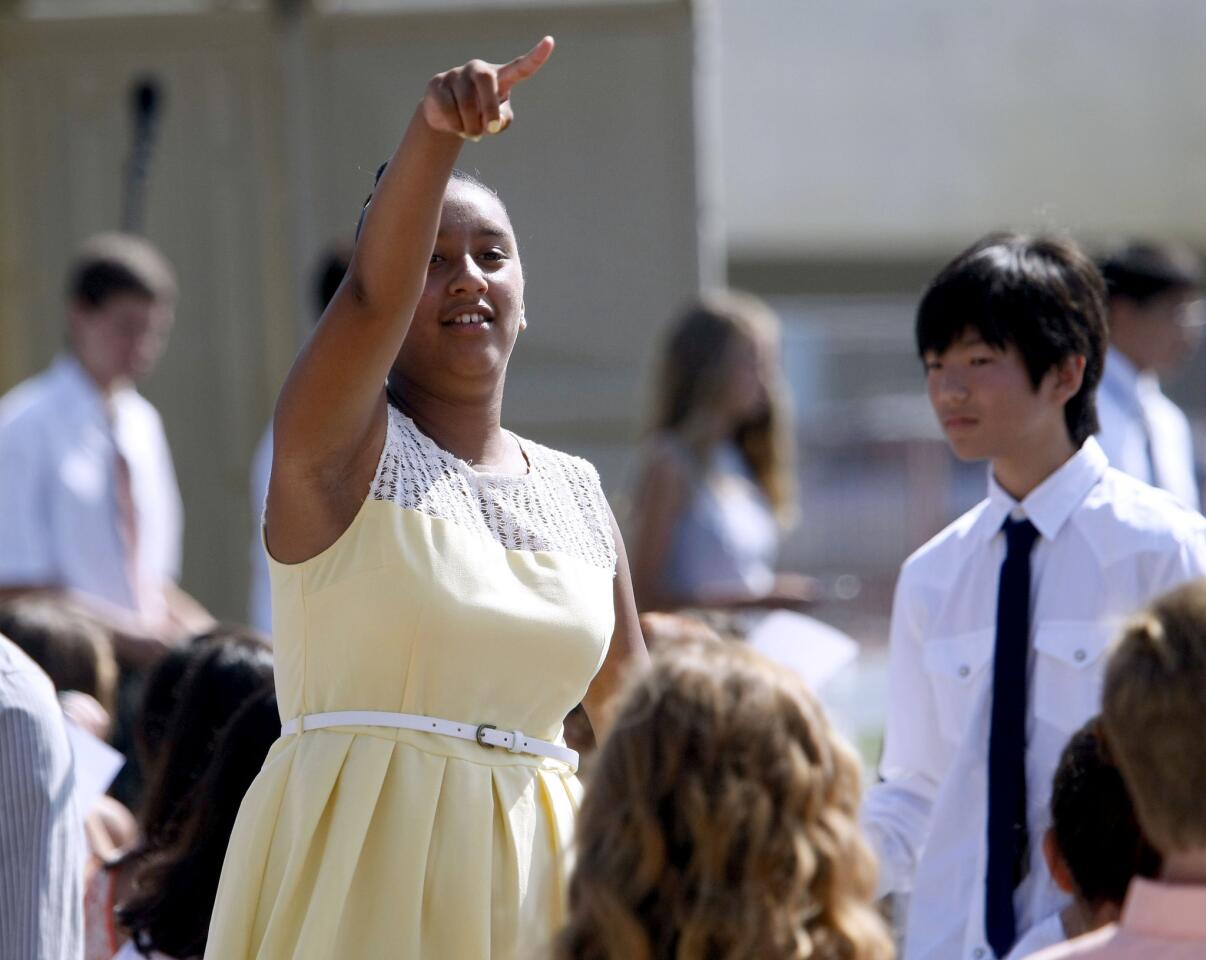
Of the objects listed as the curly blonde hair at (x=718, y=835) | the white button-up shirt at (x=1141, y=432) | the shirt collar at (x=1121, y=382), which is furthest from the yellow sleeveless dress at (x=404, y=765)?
the shirt collar at (x=1121, y=382)

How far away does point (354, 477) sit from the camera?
2326mm

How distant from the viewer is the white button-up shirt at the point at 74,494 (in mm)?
5539

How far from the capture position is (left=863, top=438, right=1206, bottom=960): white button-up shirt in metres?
3.05

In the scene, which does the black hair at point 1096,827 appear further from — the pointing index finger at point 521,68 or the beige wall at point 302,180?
the beige wall at point 302,180

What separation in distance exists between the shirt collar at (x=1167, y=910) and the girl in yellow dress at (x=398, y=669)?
74cm

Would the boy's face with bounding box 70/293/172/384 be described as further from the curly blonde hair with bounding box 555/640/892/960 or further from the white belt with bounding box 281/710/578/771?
the curly blonde hair with bounding box 555/640/892/960

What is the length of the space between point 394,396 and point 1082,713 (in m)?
1.26

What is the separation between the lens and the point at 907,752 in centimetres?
329

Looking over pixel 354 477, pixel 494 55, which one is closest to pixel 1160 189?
pixel 494 55

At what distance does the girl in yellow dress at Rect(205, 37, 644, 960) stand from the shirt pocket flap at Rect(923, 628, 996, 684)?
3.04 ft

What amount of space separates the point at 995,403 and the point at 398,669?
4.25 ft

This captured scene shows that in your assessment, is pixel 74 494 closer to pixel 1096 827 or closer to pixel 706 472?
pixel 706 472

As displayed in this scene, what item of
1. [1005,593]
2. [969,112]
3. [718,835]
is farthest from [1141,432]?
[969,112]

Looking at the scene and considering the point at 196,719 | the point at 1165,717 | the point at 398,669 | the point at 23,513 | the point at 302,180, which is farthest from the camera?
the point at 302,180
